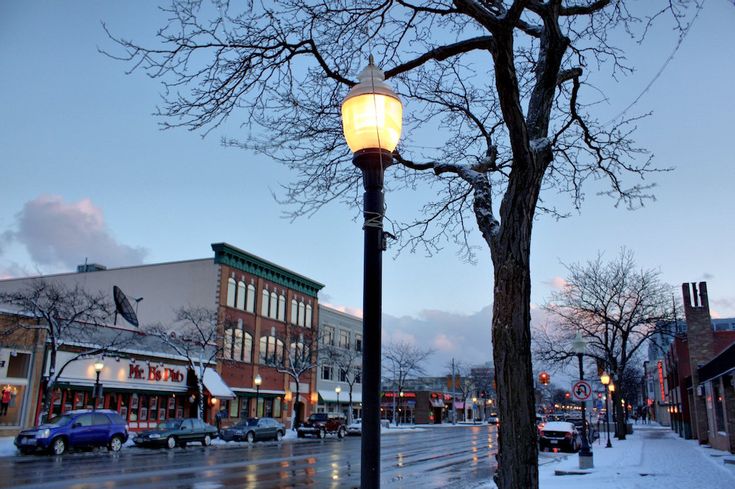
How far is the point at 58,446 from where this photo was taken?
23781 mm

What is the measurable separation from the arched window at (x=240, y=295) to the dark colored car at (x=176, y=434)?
58.8 feet

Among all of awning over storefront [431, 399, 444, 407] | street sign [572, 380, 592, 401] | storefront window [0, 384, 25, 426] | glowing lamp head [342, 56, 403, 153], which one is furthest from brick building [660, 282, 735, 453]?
awning over storefront [431, 399, 444, 407]

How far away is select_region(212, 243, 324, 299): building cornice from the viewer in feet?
158

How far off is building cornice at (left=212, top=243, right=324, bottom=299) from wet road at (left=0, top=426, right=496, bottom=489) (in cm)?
2227

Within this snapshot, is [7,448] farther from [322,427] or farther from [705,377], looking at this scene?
[705,377]

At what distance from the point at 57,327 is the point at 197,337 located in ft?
44.1

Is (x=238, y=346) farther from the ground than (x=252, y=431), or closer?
farther from the ground

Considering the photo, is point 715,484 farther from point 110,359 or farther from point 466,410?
point 466,410

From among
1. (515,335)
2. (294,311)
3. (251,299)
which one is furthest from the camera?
(294,311)

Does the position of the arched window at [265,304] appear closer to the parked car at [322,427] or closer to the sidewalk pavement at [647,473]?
the parked car at [322,427]

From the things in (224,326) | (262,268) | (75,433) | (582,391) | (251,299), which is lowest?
(75,433)

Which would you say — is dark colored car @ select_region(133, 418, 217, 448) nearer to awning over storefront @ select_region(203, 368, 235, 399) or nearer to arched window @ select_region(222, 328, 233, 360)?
awning over storefront @ select_region(203, 368, 235, 399)

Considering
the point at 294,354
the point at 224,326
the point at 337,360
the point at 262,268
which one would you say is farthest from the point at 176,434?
the point at 337,360

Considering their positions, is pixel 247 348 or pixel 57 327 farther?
pixel 247 348
